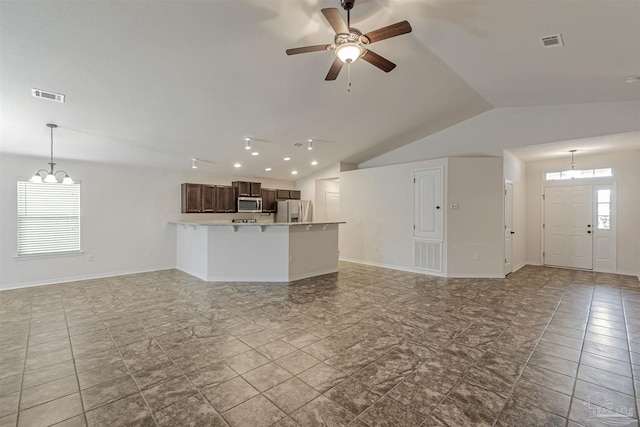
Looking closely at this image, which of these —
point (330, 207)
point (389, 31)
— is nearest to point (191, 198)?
point (330, 207)

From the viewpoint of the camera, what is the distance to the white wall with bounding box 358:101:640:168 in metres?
4.79

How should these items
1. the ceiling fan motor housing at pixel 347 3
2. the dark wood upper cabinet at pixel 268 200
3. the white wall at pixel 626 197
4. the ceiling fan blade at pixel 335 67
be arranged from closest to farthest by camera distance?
the ceiling fan motor housing at pixel 347 3, the ceiling fan blade at pixel 335 67, the white wall at pixel 626 197, the dark wood upper cabinet at pixel 268 200

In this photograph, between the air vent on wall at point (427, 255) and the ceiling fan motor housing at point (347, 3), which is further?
the air vent on wall at point (427, 255)

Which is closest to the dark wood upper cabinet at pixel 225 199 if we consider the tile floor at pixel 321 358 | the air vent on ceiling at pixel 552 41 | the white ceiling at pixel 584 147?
the tile floor at pixel 321 358

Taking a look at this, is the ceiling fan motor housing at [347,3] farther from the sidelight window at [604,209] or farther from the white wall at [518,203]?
the sidelight window at [604,209]

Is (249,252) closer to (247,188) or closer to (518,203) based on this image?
(247,188)

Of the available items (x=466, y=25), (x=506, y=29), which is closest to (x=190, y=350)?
(x=466, y=25)

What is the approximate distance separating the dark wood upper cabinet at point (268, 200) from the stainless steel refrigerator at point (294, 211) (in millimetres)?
196

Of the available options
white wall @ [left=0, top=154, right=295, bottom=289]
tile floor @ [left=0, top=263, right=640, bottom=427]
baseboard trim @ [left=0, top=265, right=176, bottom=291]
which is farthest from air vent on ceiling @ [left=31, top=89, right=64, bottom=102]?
baseboard trim @ [left=0, top=265, right=176, bottom=291]

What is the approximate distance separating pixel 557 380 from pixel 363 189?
5.62 metres

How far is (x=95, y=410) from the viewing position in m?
1.98

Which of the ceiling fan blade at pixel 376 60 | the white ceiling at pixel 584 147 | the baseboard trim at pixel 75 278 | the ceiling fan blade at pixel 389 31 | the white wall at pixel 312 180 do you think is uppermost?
the ceiling fan blade at pixel 389 31

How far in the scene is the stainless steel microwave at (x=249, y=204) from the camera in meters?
7.96

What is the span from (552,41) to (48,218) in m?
8.47
